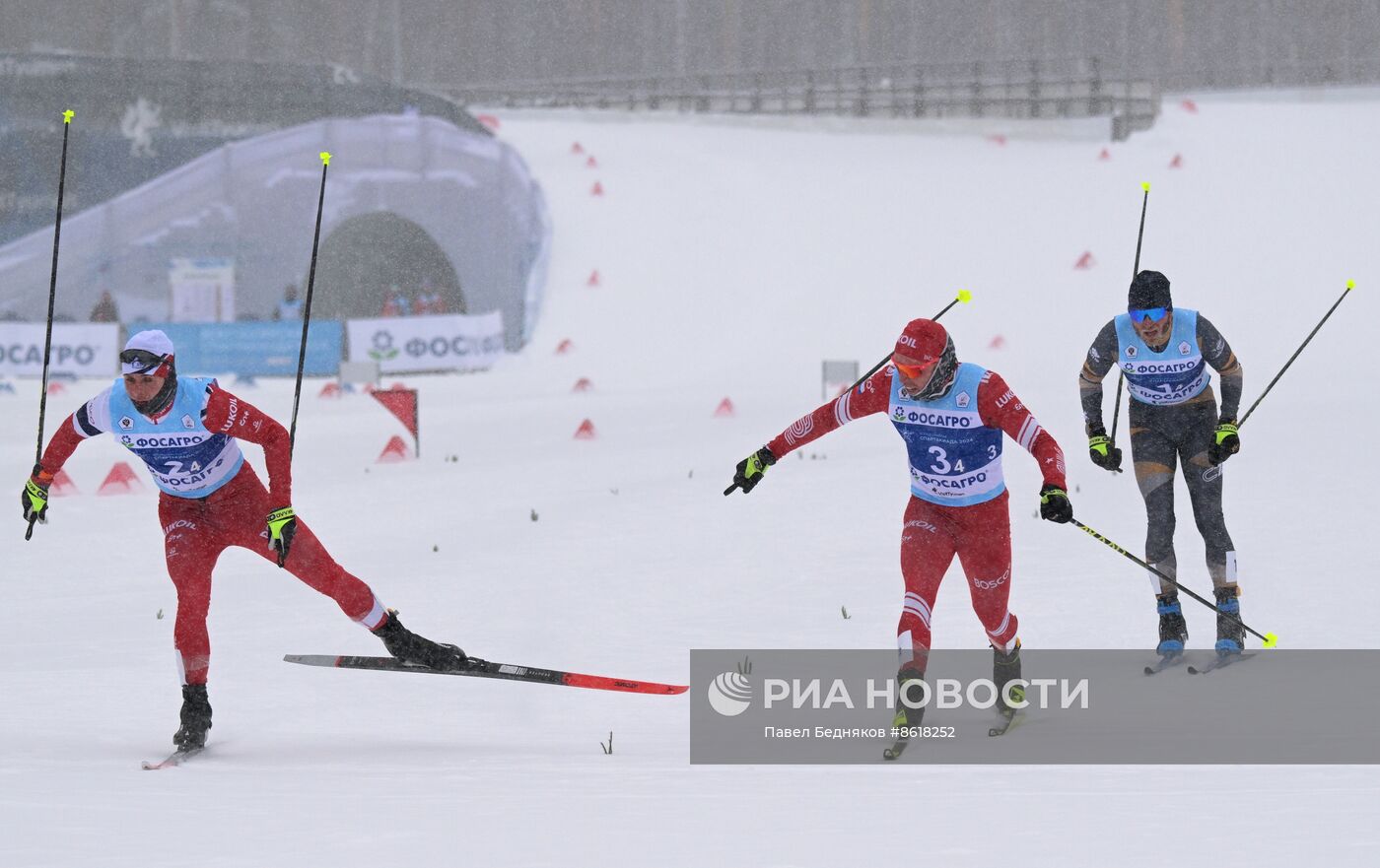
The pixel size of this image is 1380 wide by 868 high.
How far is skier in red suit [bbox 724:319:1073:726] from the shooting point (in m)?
6.93

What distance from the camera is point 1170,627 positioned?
862 centimetres

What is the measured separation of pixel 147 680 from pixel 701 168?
27616 millimetres

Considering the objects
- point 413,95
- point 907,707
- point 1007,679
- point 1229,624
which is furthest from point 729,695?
point 413,95

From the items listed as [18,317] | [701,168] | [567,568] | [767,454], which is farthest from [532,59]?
[767,454]

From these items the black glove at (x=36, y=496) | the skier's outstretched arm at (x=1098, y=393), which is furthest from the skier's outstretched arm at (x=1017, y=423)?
the black glove at (x=36, y=496)

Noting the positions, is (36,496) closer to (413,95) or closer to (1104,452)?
(1104,452)

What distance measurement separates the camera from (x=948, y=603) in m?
10.5

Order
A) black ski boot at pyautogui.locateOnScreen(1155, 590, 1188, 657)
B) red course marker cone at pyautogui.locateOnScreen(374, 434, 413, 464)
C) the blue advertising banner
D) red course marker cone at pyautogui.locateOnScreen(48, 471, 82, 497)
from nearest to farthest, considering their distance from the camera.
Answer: black ski boot at pyautogui.locateOnScreen(1155, 590, 1188, 657), red course marker cone at pyautogui.locateOnScreen(48, 471, 82, 497), red course marker cone at pyautogui.locateOnScreen(374, 434, 413, 464), the blue advertising banner

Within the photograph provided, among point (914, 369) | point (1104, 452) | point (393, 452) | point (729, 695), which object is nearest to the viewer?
point (914, 369)

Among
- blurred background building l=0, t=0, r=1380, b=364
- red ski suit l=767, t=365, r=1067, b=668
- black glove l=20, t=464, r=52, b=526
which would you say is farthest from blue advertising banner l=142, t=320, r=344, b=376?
red ski suit l=767, t=365, r=1067, b=668

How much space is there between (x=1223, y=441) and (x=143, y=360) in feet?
17.3

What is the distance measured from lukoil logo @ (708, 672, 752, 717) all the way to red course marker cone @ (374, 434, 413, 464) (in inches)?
388

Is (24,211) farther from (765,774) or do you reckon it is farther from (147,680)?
(765,774)

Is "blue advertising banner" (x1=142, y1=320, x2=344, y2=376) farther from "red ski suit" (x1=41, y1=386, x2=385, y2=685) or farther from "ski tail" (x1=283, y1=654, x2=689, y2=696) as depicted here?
"ski tail" (x1=283, y1=654, x2=689, y2=696)
